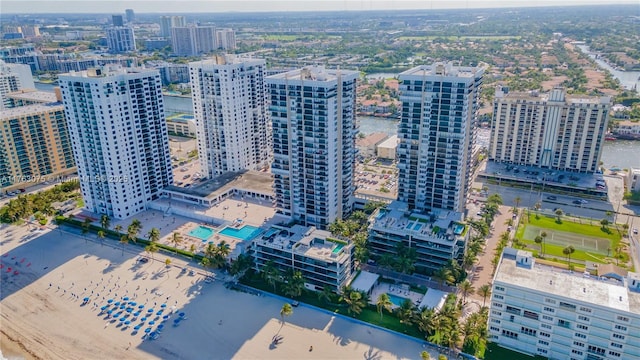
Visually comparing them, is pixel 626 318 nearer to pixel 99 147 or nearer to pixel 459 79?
pixel 459 79

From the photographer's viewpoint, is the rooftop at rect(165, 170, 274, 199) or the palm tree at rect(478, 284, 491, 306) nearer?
the palm tree at rect(478, 284, 491, 306)

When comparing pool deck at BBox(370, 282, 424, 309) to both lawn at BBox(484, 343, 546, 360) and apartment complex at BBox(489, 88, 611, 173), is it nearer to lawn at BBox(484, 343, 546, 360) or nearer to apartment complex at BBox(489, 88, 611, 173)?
lawn at BBox(484, 343, 546, 360)

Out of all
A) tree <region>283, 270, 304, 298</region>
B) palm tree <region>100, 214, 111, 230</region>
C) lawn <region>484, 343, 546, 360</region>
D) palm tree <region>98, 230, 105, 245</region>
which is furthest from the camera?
palm tree <region>100, 214, 111, 230</region>

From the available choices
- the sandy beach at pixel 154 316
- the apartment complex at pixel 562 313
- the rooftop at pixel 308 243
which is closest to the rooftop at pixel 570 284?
the apartment complex at pixel 562 313

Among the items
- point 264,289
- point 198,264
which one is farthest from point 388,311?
point 198,264

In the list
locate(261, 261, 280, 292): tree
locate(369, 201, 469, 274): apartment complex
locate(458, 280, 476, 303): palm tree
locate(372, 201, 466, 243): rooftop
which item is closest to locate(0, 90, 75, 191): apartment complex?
locate(261, 261, 280, 292): tree

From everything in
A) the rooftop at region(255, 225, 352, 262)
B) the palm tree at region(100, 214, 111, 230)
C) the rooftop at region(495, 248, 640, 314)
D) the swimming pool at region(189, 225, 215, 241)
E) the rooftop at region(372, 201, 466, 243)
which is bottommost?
the swimming pool at region(189, 225, 215, 241)

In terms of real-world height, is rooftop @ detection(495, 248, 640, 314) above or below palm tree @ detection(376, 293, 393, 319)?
above
